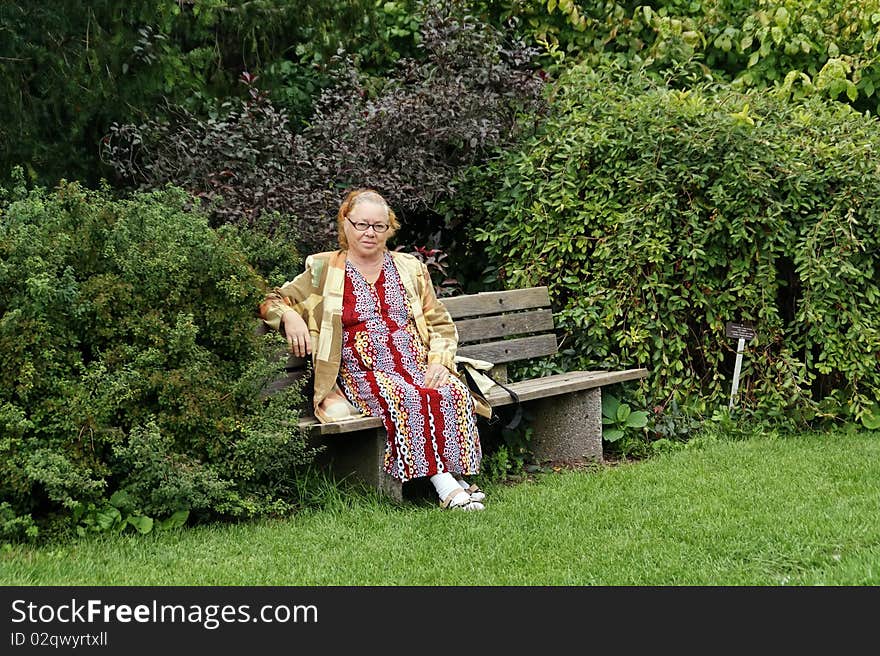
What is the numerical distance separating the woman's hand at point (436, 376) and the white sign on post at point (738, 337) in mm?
2081

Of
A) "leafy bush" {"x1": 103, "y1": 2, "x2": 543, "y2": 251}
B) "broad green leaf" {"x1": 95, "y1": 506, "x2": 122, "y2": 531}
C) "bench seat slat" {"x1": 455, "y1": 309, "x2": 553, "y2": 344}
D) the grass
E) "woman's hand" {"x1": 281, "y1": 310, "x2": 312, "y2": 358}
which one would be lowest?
the grass

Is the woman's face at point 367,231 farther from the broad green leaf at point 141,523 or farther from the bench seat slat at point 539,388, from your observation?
the broad green leaf at point 141,523

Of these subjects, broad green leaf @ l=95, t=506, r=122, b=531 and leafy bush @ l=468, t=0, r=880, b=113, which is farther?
leafy bush @ l=468, t=0, r=880, b=113

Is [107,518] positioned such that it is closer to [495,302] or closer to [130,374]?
[130,374]

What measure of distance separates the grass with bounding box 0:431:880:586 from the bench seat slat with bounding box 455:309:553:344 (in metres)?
1.04

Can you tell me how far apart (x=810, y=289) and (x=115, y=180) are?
4443 mm

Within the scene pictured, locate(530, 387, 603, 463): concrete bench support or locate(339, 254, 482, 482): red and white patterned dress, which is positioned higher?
locate(339, 254, 482, 482): red and white patterned dress

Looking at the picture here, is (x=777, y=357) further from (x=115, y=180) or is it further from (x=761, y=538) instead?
(x=115, y=180)

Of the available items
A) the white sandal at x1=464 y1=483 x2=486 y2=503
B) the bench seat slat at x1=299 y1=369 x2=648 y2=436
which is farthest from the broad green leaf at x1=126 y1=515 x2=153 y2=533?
the white sandal at x1=464 y1=483 x2=486 y2=503

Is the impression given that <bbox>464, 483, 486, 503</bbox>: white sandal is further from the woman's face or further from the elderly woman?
the woman's face

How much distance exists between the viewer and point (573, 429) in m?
5.86

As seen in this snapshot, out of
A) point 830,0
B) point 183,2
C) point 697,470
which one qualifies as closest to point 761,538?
point 697,470

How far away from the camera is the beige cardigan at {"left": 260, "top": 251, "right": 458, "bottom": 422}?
190 inches

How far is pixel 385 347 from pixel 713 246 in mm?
2237
